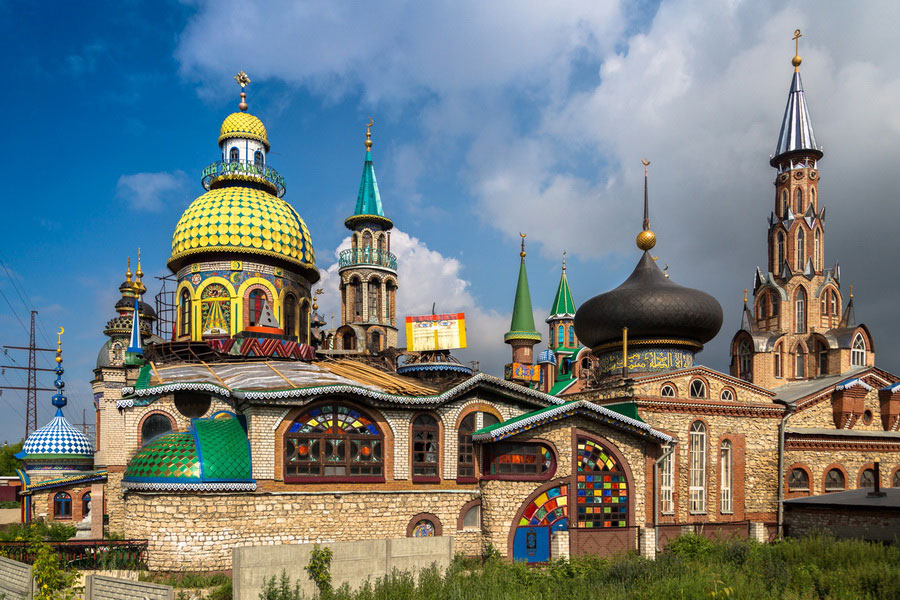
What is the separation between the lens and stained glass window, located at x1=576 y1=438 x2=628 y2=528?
21.4 m

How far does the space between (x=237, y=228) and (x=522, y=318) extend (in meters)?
27.5

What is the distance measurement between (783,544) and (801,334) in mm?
22718

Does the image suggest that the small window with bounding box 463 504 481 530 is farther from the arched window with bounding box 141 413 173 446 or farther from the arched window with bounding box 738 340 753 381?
the arched window with bounding box 738 340 753 381

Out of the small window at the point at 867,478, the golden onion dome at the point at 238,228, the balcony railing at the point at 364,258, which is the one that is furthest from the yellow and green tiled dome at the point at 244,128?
the small window at the point at 867,478

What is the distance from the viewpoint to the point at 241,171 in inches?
1148

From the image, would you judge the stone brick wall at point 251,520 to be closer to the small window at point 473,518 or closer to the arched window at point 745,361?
the small window at point 473,518

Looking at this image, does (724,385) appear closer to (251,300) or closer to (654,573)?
(654,573)

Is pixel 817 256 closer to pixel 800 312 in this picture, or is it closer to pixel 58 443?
pixel 800 312

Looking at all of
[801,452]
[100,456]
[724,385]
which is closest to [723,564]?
[724,385]

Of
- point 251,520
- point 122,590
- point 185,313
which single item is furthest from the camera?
point 185,313

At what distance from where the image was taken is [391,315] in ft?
128

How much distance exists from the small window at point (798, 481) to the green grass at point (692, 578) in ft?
26.2

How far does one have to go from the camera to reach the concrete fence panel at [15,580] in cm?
1384

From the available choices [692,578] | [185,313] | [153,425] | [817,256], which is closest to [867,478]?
[817,256]
